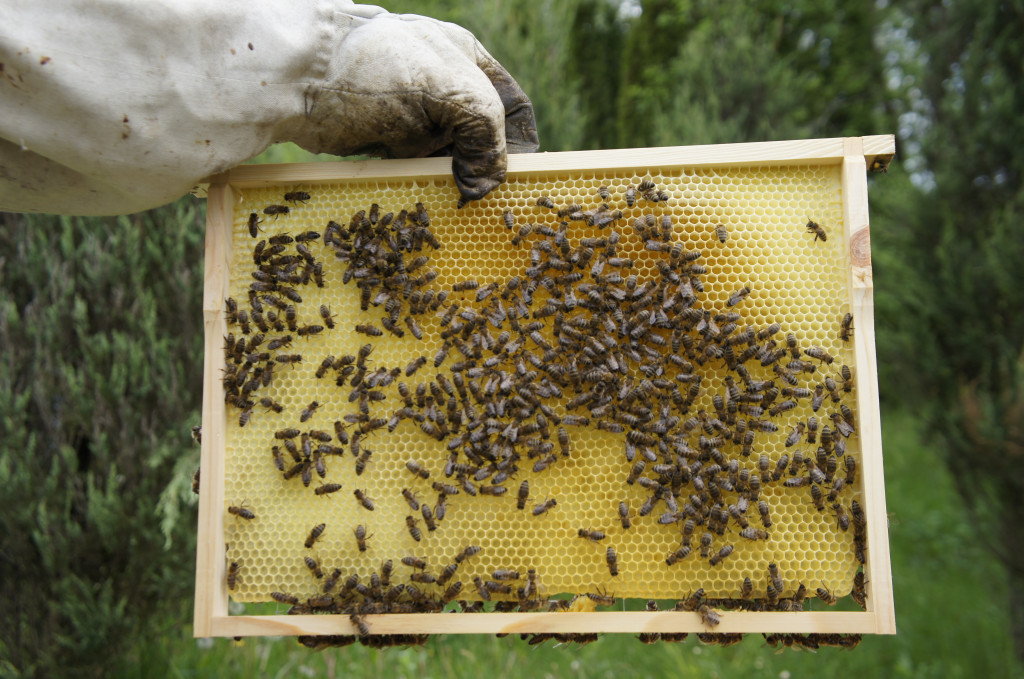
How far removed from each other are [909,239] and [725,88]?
3.43 meters

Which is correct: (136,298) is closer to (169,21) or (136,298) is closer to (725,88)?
(169,21)

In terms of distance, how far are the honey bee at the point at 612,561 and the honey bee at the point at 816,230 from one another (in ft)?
6.58

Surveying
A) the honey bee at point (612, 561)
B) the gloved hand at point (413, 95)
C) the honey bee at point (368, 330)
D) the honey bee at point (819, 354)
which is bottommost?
the honey bee at point (612, 561)

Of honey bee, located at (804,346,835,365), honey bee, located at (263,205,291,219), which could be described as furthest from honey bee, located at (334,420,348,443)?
honey bee, located at (804,346,835,365)

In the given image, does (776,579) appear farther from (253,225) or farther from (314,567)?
(253,225)

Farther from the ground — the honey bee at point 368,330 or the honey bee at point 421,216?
the honey bee at point 421,216

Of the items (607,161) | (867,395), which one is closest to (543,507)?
(867,395)

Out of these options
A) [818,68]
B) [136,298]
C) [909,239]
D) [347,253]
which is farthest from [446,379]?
[818,68]

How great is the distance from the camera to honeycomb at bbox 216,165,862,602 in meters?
3.22

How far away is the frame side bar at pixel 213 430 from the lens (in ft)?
10.6

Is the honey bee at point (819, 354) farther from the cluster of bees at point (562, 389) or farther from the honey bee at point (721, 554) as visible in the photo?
the honey bee at point (721, 554)

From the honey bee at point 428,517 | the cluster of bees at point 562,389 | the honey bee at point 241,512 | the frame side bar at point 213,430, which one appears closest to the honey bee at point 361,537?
the cluster of bees at point 562,389

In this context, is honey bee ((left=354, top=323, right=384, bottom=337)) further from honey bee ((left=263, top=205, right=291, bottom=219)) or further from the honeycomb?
honey bee ((left=263, top=205, right=291, bottom=219))

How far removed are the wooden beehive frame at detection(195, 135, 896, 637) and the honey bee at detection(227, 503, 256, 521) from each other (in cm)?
6
